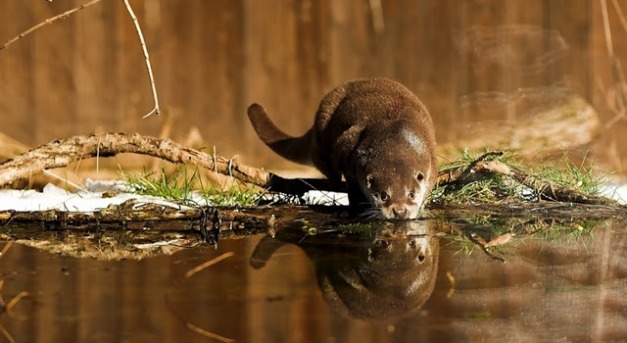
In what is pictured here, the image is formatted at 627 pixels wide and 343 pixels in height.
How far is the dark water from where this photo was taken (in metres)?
2.72

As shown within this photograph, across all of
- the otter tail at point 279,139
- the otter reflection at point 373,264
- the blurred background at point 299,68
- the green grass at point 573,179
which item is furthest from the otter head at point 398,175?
the blurred background at point 299,68

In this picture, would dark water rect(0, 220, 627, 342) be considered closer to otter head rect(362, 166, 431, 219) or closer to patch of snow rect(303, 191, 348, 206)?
otter head rect(362, 166, 431, 219)

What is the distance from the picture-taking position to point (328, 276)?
3555 mm

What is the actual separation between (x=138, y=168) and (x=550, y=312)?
473cm

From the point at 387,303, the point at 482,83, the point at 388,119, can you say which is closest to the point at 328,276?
the point at 387,303

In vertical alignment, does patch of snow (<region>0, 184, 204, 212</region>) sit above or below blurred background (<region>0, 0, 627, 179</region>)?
below

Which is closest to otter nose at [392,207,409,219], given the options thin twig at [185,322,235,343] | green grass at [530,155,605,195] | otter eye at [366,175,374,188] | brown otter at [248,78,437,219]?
brown otter at [248,78,437,219]

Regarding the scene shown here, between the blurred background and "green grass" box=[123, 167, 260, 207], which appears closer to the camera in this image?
"green grass" box=[123, 167, 260, 207]

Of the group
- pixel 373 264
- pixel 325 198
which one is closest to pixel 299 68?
pixel 325 198

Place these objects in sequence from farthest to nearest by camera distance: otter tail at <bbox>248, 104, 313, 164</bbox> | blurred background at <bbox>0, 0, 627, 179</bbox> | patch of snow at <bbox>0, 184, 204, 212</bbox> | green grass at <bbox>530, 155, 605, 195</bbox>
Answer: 1. blurred background at <bbox>0, 0, 627, 179</bbox>
2. otter tail at <bbox>248, 104, 313, 164</bbox>
3. green grass at <bbox>530, 155, 605, 195</bbox>
4. patch of snow at <bbox>0, 184, 204, 212</bbox>

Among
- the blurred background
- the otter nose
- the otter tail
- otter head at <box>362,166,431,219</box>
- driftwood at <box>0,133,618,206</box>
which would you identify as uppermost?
the blurred background

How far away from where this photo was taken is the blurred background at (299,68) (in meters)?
7.46

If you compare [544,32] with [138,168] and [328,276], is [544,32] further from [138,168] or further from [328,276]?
[328,276]

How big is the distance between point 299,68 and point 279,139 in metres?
1.71
